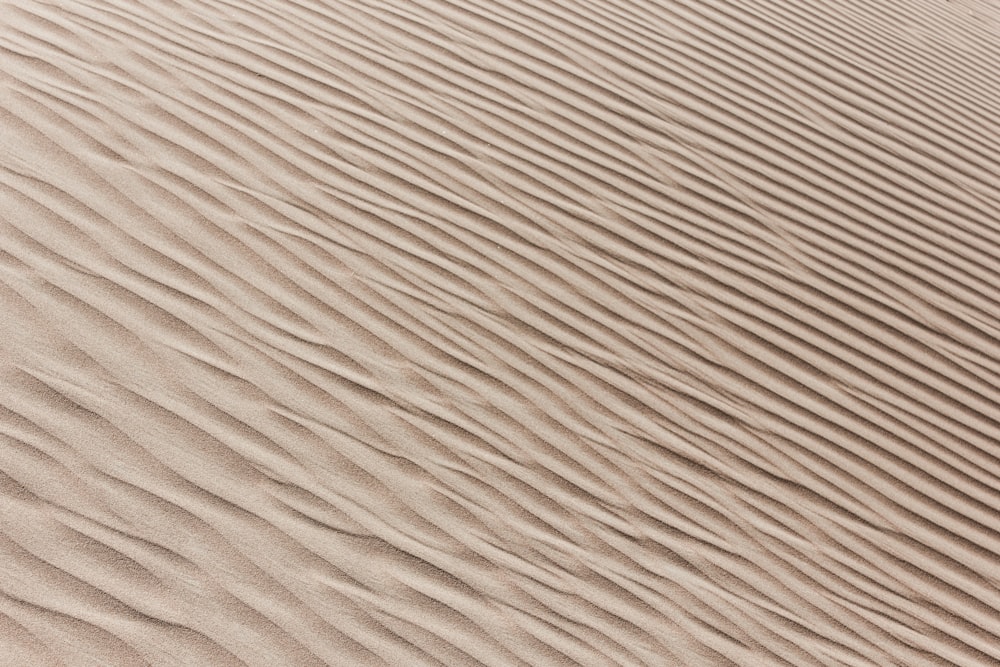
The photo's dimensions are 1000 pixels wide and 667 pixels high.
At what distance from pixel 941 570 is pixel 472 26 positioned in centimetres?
323

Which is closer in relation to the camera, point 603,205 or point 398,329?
point 398,329

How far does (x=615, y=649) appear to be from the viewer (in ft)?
9.32

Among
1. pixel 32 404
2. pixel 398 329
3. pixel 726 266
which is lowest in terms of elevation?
pixel 32 404

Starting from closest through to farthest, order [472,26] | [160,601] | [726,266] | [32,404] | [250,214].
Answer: [160,601] < [32,404] < [250,214] < [726,266] < [472,26]

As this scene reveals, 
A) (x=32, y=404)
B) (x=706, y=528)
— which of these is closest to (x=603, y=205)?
(x=706, y=528)

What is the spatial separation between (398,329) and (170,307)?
2.35 feet

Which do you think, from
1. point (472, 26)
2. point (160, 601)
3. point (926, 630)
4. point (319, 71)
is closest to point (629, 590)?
point (926, 630)

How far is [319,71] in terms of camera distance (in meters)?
4.46

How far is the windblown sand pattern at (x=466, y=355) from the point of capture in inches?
108

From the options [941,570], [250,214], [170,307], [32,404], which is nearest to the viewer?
[32,404]

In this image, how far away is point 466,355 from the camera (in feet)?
11.3

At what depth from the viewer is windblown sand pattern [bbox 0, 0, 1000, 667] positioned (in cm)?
274

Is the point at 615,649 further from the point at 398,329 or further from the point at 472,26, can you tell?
the point at 472,26

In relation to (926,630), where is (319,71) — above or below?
above
